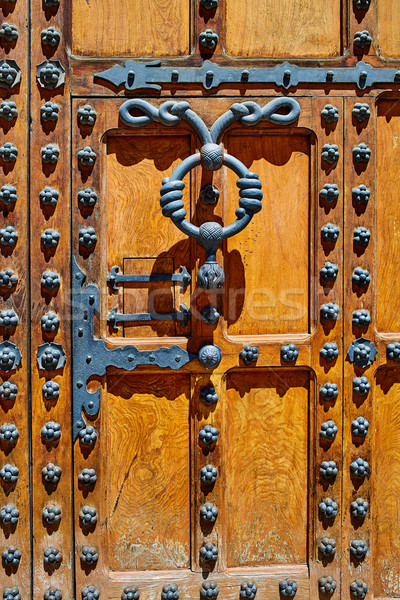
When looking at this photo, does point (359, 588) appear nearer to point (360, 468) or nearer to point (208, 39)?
point (360, 468)

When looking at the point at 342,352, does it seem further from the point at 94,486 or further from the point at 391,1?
the point at 391,1

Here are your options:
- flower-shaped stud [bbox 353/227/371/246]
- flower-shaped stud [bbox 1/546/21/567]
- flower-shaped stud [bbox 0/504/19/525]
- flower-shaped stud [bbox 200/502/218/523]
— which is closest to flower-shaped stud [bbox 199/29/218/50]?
flower-shaped stud [bbox 353/227/371/246]

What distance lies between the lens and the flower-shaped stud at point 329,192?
1.40 m

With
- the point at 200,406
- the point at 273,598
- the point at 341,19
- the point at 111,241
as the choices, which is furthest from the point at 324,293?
the point at 273,598

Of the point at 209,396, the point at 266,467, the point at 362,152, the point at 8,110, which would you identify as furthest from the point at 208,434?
the point at 8,110

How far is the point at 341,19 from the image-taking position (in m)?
1.41

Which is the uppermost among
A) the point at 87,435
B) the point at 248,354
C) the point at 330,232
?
the point at 330,232

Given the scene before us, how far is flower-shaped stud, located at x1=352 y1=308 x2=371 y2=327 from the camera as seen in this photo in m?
1.42

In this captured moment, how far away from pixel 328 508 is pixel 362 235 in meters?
0.73

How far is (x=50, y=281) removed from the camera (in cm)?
137

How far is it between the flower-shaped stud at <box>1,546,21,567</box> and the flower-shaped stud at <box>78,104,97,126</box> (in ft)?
3.71

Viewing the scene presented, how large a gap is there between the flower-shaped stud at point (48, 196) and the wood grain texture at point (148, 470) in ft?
1.61

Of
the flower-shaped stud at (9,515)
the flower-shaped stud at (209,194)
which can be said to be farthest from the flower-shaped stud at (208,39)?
the flower-shaped stud at (9,515)

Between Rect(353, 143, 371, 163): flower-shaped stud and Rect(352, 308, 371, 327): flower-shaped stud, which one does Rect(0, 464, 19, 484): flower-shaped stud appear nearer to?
Rect(352, 308, 371, 327): flower-shaped stud
